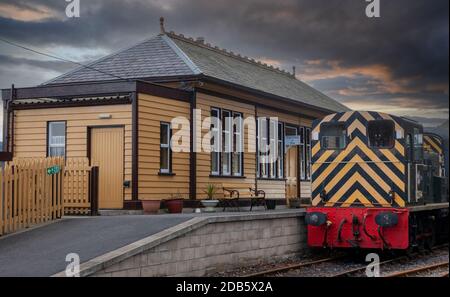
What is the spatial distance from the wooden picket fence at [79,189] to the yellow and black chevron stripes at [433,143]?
9130mm

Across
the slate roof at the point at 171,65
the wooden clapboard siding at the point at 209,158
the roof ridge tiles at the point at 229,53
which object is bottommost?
the wooden clapboard siding at the point at 209,158

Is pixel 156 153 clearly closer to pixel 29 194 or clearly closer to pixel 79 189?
pixel 79 189

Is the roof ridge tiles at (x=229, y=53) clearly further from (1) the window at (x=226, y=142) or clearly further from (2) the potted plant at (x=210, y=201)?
(2) the potted plant at (x=210, y=201)

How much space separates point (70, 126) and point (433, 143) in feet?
32.9

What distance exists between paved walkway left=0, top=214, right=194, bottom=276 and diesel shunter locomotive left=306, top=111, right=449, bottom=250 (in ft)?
12.7

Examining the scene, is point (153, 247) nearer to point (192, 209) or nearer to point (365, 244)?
point (365, 244)

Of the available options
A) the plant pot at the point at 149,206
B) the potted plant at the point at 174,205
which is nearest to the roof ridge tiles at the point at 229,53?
the potted plant at the point at 174,205

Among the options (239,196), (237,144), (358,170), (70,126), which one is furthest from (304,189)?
(70,126)

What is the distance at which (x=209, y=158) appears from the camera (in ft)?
65.1

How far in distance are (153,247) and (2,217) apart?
432cm

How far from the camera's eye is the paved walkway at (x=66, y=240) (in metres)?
10.5

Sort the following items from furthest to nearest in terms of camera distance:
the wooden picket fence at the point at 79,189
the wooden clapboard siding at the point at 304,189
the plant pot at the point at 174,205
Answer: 1. the wooden clapboard siding at the point at 304,189
2. the plant pot at the point at 174,205
3. the wooden picket fence at the point at 79,189

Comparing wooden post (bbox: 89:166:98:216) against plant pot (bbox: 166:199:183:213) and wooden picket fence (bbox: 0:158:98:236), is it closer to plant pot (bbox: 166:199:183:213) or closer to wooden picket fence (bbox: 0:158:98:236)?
wooden picket fence (bbox: 0:158:98:236)

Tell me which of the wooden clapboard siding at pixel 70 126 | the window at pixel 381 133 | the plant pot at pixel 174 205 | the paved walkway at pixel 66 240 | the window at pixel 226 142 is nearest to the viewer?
the paved walkway at pixel 66 240
